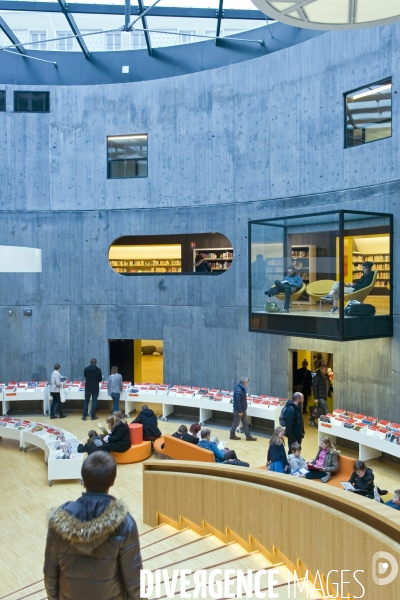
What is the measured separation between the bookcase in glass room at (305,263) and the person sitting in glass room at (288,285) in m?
0.12

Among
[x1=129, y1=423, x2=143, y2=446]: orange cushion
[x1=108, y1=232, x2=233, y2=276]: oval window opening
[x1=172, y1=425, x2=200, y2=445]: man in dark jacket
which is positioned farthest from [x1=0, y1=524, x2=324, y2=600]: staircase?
[x1=108, y1=232, x2=233, y2=276]: oval window opening

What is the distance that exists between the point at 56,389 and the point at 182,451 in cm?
546

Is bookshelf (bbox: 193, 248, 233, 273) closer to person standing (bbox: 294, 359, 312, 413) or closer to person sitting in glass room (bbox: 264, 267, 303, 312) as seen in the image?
person standing (bbox: 294, 359, 312, 413)

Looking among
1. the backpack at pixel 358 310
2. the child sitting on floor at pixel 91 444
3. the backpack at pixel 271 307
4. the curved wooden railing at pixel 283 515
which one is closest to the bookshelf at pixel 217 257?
the backpack at pixel 271 307

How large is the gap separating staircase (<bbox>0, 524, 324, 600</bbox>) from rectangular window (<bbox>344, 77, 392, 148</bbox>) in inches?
324

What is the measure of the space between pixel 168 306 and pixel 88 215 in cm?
338

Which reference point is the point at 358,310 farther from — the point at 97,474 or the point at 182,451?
the point at 97,474

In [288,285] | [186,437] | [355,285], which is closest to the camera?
[186,437]

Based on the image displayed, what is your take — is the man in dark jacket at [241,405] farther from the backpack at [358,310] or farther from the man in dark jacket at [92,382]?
the man in dark jacket at [92,382]

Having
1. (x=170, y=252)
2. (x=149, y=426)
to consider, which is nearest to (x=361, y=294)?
(x=149, y=426)

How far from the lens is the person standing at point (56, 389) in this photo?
1384cm

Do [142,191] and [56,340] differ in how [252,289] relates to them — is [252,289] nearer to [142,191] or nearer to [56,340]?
[142,191]

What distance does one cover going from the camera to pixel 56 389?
46.0 ft

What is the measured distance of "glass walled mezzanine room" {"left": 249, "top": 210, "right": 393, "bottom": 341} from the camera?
1013 centimetres
